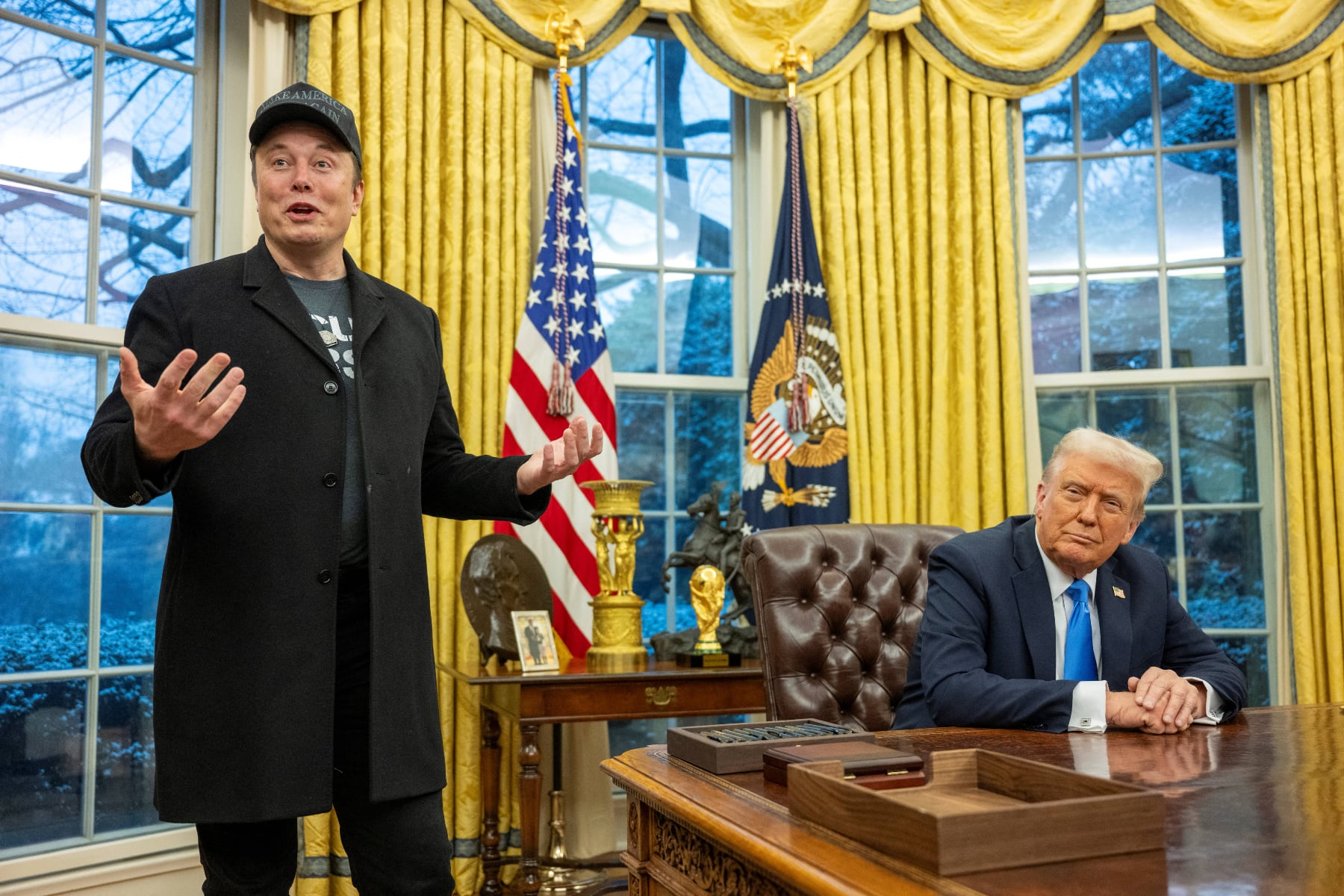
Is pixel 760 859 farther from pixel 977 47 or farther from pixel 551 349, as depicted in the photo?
pixel 977 47

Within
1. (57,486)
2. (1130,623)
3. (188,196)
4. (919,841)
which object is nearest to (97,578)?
(57,486)

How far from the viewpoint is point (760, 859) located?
0.92 m

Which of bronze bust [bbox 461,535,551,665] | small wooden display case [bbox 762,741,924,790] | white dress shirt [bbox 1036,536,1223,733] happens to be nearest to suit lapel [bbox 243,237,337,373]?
small wooden display case [bbox 762,741,924,790]

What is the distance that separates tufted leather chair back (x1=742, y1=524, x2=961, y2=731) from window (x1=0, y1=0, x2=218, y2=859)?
196cm

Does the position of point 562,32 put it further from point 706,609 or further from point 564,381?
point 706,609

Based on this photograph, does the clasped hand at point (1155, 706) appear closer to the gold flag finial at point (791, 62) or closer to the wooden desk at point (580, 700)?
the wooden desk at point (580, 700)

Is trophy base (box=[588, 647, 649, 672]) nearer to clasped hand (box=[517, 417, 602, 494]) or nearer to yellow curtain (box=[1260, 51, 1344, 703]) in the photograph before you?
clasped hand (box=[517, 417, 602, 494])

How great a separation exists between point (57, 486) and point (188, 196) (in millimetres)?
980

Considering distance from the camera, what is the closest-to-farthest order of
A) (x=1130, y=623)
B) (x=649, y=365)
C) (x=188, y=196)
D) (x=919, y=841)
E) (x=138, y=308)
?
(x=919, y=841) → (x=138, y=308) → (x=1130, y=623) → (x=188, y=196) → (x=649, y=365)

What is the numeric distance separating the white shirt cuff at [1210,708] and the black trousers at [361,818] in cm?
119

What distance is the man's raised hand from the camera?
1329 millimetres

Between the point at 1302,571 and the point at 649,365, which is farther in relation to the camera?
the point at 649,365

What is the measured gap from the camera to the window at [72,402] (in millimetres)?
2979

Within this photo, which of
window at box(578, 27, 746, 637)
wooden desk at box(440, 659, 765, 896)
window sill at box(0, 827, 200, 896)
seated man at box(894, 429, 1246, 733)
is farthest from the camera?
window at box(578, 27, 746, 637)
